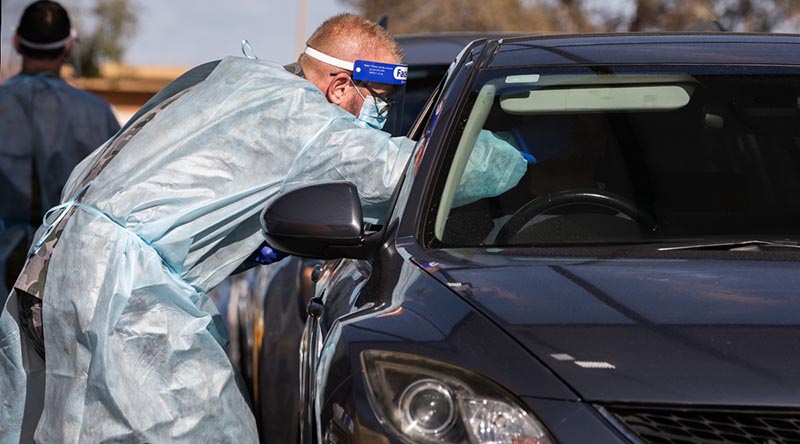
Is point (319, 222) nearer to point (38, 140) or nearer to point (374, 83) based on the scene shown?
point (374, 83)

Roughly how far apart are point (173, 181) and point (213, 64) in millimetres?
592

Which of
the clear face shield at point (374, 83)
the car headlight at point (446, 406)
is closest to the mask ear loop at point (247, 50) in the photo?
the clear face shield at point (374, 83)

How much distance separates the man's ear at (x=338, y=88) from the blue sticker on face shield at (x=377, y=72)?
33mm

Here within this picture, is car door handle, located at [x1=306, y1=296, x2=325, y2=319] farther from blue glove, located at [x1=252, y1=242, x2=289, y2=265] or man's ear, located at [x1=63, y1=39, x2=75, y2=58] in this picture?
man's ear, located at [x1=63, y1=39, x2=75, y2=58]

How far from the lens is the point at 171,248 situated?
12.6 ft

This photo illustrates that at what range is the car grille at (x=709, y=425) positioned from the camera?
8.09ft

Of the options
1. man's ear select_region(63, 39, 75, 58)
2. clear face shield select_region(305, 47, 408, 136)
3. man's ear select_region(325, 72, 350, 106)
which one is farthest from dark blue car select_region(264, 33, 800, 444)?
man's ear select_region(63, 39, 75, 58)

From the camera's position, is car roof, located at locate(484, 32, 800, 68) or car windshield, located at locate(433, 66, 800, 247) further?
car roof, located at locate(484, 32, 800, 68)

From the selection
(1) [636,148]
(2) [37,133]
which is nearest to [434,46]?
(2) [37,133]

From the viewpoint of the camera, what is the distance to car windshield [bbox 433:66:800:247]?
3604 millimetres

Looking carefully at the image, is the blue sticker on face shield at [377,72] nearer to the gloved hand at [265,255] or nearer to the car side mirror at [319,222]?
the gloved hand at [265,255]

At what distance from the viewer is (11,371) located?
13.3ft

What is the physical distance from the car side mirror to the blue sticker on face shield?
953mm

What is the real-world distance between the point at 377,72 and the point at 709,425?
2.08 m
